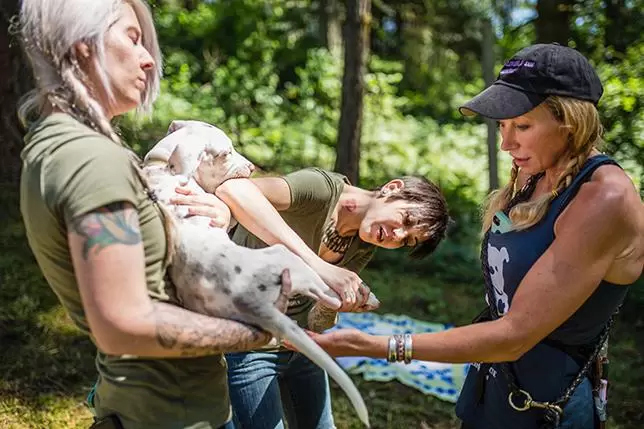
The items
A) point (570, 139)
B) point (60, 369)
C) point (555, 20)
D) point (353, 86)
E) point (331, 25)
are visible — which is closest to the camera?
point (570, 139)

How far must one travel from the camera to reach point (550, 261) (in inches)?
74.3

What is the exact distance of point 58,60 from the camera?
1.43 metres

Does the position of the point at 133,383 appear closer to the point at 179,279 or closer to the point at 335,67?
the point at 179,279

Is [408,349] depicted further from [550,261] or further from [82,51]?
[82,51]

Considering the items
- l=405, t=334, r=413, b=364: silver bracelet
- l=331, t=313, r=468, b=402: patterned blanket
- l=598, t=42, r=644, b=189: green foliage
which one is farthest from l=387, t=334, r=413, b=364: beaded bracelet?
l=598, t=42, r=644, b=189: green foliage

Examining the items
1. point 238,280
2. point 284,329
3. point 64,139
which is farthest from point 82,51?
point 284,329

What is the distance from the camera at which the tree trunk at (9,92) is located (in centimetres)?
548

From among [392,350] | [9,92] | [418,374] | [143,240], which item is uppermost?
[143,240]

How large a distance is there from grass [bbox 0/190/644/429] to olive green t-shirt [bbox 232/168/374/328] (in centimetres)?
187

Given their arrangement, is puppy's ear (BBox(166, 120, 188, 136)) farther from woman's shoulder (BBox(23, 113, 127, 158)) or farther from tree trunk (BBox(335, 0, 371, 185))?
tree trunk (BBox(335, 0, 371, 185))

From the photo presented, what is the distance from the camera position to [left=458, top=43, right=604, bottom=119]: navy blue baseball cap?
1.96 m

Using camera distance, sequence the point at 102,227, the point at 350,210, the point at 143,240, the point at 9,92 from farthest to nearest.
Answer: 1. the point at 9,92
2. the point at 350,210
3. the point at 143,240
4. the point at 102,227

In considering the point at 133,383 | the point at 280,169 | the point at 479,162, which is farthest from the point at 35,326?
the point at 479,162

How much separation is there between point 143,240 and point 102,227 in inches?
5.3
